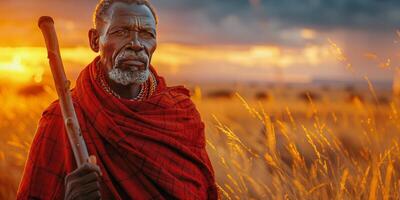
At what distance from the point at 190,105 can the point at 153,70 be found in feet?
0.96

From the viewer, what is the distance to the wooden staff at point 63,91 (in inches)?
136

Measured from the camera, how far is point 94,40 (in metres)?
4.12

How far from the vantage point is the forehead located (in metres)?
3.89

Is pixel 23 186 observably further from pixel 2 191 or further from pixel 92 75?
pixel 2 191

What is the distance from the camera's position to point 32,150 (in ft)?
12.7

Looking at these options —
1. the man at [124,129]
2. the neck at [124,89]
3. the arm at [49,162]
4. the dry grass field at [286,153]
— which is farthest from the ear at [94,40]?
the dry grass field at [286,153]

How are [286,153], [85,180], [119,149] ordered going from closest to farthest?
[85,180]
[119,149]
[286,153]

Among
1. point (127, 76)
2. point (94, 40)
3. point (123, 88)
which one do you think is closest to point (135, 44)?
point (127, 76)

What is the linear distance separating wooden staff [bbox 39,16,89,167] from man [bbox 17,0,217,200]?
7.0 inches

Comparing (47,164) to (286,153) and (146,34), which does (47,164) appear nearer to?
(146,34)

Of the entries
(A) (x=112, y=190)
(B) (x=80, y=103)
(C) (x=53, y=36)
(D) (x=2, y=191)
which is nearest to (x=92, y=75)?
(B) (x=80, y=103)

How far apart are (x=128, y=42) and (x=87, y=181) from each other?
83 centimetres

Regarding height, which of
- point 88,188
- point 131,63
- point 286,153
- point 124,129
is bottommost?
point 286,153

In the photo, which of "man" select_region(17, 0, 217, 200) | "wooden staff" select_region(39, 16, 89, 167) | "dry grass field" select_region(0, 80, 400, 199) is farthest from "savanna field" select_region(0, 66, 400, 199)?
"wooden staff" select_region(39, 16, 89, 167)
